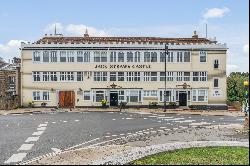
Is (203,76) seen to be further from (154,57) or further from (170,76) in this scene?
(154,57)

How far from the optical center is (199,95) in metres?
45.8

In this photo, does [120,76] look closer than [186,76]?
Yes

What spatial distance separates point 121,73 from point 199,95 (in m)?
9.57

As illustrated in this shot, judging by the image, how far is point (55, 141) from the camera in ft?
66.5

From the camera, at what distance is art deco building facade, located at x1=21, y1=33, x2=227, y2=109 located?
1778 inches

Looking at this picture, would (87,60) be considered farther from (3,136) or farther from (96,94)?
(3,136)

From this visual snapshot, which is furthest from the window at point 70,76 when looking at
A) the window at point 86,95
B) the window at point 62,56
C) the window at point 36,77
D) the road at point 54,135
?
the road at point 54,135

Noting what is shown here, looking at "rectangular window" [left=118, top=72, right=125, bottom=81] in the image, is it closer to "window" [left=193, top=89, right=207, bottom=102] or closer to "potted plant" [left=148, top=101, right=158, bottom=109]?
"potted plant" [left=148, top=101, right=158, bottom=109]

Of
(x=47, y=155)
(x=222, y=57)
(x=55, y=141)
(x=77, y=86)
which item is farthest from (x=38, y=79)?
(x=47, y=155)

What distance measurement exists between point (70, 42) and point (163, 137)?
26.8 m

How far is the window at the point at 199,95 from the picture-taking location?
4578 centimetres

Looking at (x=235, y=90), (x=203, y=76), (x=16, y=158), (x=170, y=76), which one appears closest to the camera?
(x=16, y=158)

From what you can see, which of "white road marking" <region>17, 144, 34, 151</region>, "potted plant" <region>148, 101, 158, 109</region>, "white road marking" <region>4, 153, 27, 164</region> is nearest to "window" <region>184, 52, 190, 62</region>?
"potted plant" <region>148, 101, 158, 109</region>

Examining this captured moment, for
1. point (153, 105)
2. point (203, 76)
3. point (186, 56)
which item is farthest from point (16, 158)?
point (203, 76)
